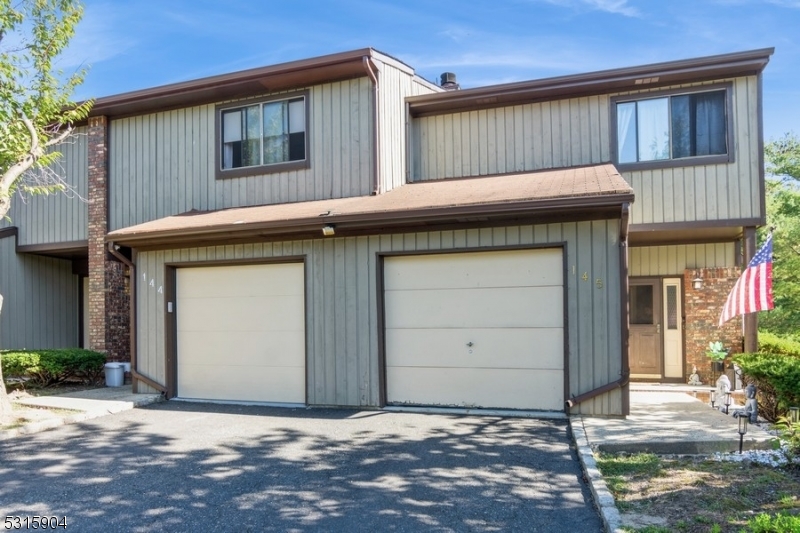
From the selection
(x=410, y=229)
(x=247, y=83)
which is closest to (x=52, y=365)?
(x=247, y=83)

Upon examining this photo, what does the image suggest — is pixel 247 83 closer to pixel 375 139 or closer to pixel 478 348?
pixel 375 139

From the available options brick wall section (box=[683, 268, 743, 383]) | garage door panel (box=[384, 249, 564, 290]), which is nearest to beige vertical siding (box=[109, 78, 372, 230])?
garage door panel (box=[384, 249, 564, 290])

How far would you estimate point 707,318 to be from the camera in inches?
462

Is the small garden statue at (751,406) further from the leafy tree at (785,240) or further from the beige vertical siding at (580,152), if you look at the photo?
the leafy tree at (785,240)

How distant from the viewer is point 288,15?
42.9 feet

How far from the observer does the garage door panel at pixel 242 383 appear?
9.71 metres

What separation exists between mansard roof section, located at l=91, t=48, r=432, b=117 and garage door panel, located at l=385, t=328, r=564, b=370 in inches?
176

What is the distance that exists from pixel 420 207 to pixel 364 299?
65.9 inches

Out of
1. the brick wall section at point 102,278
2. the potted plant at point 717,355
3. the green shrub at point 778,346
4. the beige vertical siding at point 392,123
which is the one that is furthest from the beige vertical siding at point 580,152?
the brick wall section at point 102,278

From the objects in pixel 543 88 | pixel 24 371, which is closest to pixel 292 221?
pixel 543 88

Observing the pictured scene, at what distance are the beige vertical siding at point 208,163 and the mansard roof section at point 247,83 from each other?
0.20 metres

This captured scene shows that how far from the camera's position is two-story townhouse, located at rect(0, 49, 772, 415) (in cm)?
840

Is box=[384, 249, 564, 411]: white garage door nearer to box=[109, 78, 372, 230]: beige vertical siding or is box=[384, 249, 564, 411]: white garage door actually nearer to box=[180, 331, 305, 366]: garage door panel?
box=[180, 331, 305, 366]: garage door panel

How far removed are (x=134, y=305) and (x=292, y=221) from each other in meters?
3.66
